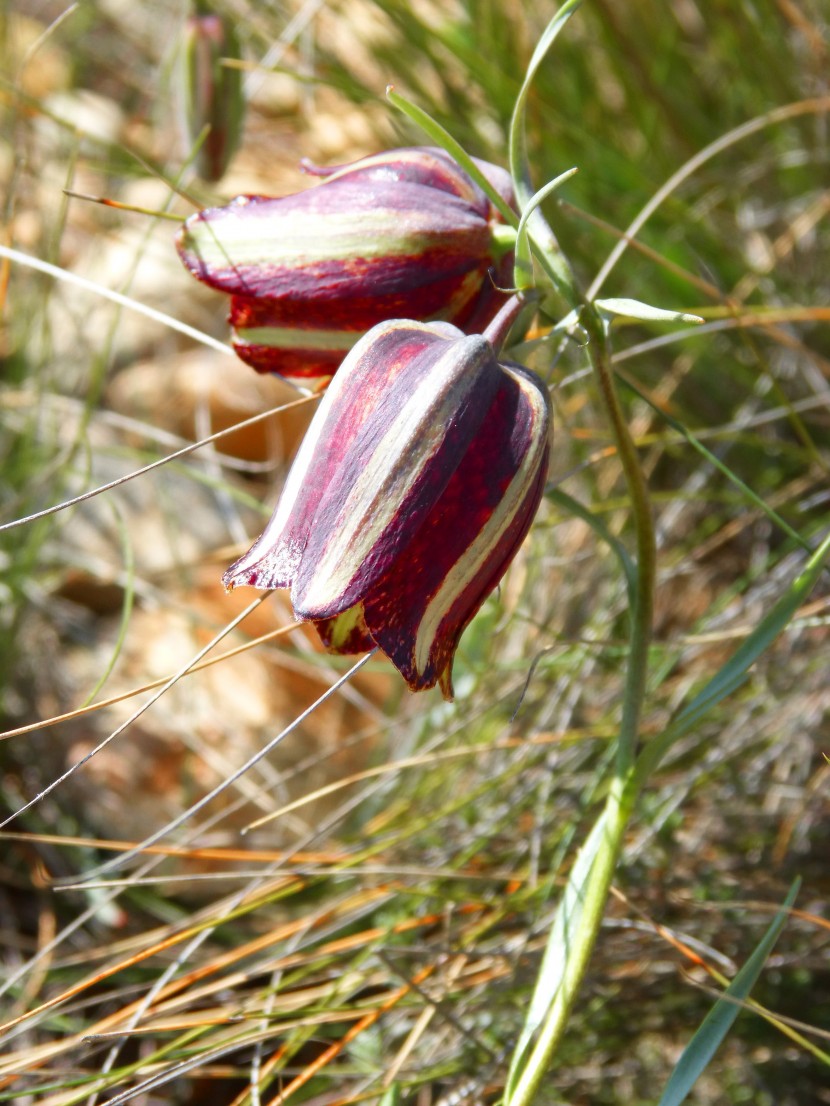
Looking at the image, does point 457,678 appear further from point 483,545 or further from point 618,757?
point 483,545

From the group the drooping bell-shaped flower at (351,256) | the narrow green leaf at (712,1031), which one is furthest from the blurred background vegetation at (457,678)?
the drooping bell-shaped flower at (351,256)

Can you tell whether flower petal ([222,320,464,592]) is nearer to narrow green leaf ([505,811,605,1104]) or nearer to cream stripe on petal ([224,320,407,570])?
→ cream stripe on petal ([224,320,407,570])

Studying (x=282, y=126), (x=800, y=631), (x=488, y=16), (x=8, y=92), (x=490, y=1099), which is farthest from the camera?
(x=282, y=126)

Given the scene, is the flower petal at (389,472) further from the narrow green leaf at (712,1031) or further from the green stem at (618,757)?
the narrow green leaf at (712,1031)

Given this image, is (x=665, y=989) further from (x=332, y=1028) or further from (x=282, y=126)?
(x=282, y=126)

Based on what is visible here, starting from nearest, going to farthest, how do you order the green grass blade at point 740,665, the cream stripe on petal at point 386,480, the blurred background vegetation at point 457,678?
the cream stripe on petal at point 386,480 < the green grass blade at point 740,665 < the blurred background vegetation at point 457,678

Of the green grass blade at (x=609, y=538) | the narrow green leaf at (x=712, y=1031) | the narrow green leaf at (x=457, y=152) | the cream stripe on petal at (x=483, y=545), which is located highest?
the narrow green leaf at (x=457, y=152)

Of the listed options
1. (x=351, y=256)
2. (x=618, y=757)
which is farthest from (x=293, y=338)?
(x=618, y=757)

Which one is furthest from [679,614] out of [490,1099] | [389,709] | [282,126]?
[282,126]
